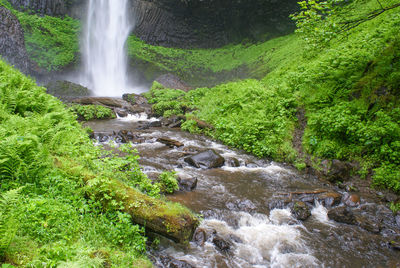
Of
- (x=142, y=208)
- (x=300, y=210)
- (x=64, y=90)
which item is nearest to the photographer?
(x=142, y=208)

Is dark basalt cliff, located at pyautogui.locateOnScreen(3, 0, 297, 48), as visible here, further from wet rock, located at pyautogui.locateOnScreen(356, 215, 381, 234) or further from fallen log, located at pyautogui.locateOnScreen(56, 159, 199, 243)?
fallen log, located at pyautogui.locateOnScreen(56, 159, 199, 243)

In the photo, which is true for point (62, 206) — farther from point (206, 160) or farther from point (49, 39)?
point (49, 39)

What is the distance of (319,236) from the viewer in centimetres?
546

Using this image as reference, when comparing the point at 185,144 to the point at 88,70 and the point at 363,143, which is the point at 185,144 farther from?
the point at 88,70

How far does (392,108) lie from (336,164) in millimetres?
2419

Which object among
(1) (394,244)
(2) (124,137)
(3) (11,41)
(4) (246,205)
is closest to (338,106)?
(1) (394,244)

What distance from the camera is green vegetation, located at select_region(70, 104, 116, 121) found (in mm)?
15517

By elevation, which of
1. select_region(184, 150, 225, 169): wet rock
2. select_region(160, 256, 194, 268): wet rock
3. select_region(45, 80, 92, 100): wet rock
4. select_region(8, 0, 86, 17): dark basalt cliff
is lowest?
select_region(45, 80, 92, 100): wet rock

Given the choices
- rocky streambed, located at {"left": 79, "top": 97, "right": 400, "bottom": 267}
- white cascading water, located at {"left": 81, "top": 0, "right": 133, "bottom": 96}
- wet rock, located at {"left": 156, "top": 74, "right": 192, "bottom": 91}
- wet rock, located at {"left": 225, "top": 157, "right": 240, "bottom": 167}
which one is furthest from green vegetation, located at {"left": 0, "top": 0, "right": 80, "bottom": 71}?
wet rock, located at {"left": 225, "top": 157, "right": 240, "bottom": 167}

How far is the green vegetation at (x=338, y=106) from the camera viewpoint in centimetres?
741

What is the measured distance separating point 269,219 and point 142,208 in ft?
10.4

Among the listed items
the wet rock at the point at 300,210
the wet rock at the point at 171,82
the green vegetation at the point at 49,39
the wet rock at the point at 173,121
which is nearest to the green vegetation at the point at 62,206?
the wet rock at the point at 300,210

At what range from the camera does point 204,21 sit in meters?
38.1

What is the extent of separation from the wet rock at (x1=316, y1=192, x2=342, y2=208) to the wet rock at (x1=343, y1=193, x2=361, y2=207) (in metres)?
0.18
